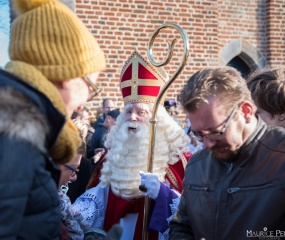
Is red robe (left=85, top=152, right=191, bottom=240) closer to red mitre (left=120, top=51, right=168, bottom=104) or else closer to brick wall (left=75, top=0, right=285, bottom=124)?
red mitre (left=120, top=51, right=168, bottom=104)

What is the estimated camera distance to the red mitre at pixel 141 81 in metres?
4.04

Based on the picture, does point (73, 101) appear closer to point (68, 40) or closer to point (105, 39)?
point (68, 40)

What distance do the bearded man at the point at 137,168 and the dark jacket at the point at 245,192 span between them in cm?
102

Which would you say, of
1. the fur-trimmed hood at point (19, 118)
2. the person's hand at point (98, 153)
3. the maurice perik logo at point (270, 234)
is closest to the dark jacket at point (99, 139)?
the person's hand at point (98, 153)

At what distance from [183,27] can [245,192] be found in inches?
270

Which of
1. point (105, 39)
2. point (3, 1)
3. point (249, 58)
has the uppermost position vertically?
point (3, 1)

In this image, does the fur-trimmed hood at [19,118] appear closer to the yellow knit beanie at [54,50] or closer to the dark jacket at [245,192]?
the yellow knit beanie at [54,50]

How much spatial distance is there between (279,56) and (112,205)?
24.8ft

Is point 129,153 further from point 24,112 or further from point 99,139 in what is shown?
point 99,139

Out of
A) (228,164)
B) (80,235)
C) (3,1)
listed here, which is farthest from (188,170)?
(3,1)

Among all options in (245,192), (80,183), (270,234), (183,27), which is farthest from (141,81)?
(183,27)

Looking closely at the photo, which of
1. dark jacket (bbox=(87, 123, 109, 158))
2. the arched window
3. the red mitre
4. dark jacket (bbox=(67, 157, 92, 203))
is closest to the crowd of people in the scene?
the red mitre

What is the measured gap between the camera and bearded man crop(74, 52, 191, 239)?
11.6ft

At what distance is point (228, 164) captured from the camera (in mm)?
2363
